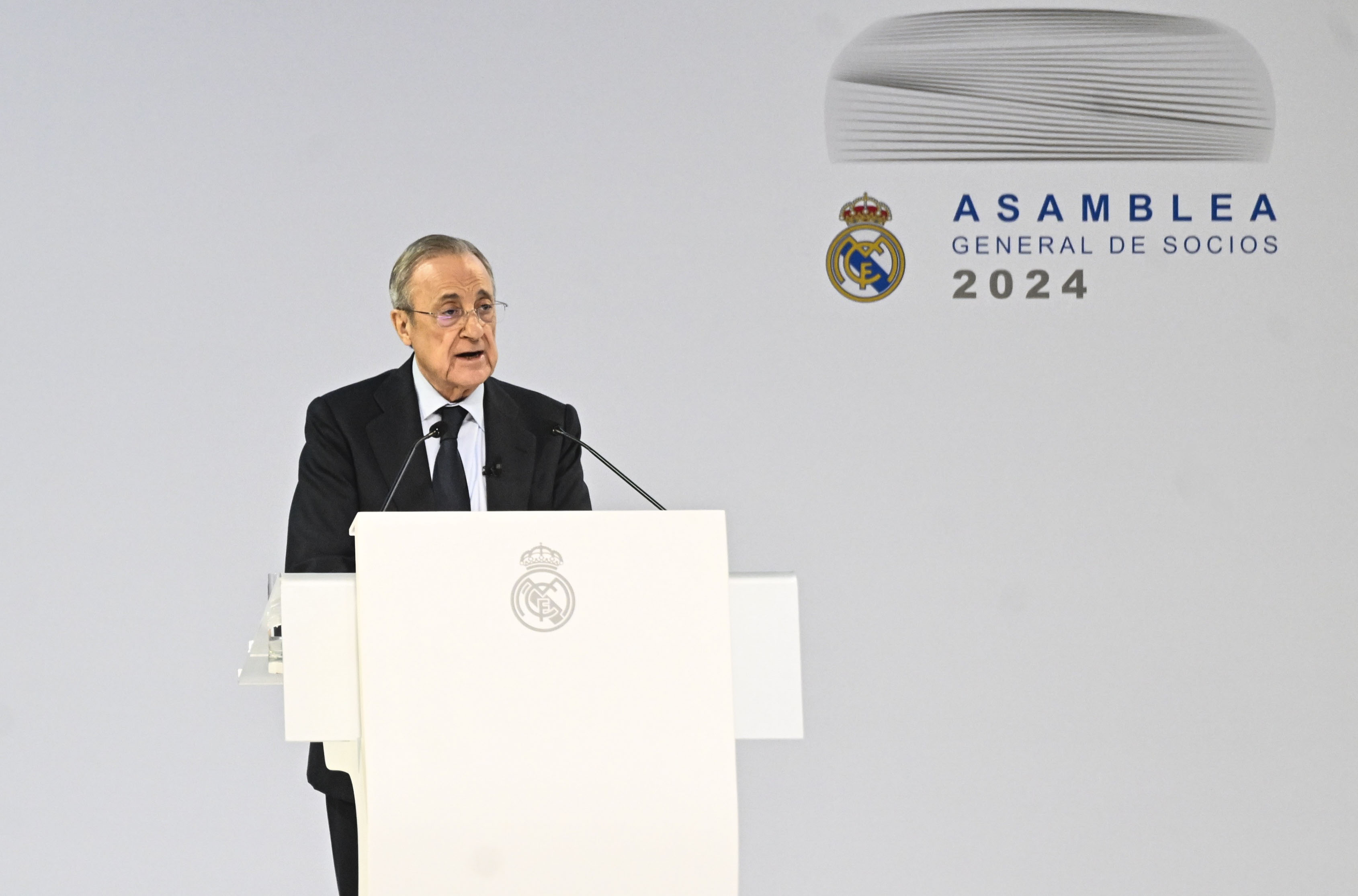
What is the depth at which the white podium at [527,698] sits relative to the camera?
1638mm

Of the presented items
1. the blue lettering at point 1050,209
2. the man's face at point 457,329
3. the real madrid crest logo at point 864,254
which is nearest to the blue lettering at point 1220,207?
the blue lettering at point 1050,209

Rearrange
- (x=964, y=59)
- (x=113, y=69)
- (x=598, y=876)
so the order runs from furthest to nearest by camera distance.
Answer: (x=964, y=59), (x=113, y=69), (x=598, y=876)

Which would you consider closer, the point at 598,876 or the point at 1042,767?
the point at 598,876

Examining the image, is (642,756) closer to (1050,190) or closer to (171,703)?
(171,703)

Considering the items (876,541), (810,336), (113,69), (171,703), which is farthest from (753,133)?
(171,703)

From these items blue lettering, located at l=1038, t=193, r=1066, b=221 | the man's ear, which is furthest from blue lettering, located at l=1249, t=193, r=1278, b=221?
the man's ear

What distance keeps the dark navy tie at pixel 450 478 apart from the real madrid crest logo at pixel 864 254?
127 cm

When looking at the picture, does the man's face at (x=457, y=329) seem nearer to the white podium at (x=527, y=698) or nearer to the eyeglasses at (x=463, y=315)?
the eyeglasses at (x=463, y=315)

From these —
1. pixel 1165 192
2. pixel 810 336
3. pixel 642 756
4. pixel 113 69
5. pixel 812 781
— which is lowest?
pixel 812 781

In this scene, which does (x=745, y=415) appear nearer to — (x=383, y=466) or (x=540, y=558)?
(x=383, y=466)

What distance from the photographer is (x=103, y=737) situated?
332cm

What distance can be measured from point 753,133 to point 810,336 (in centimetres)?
52

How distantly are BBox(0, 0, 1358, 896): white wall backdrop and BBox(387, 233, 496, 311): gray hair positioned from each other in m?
0.61

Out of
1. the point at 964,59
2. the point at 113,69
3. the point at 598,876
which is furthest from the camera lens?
the point at 964,59
